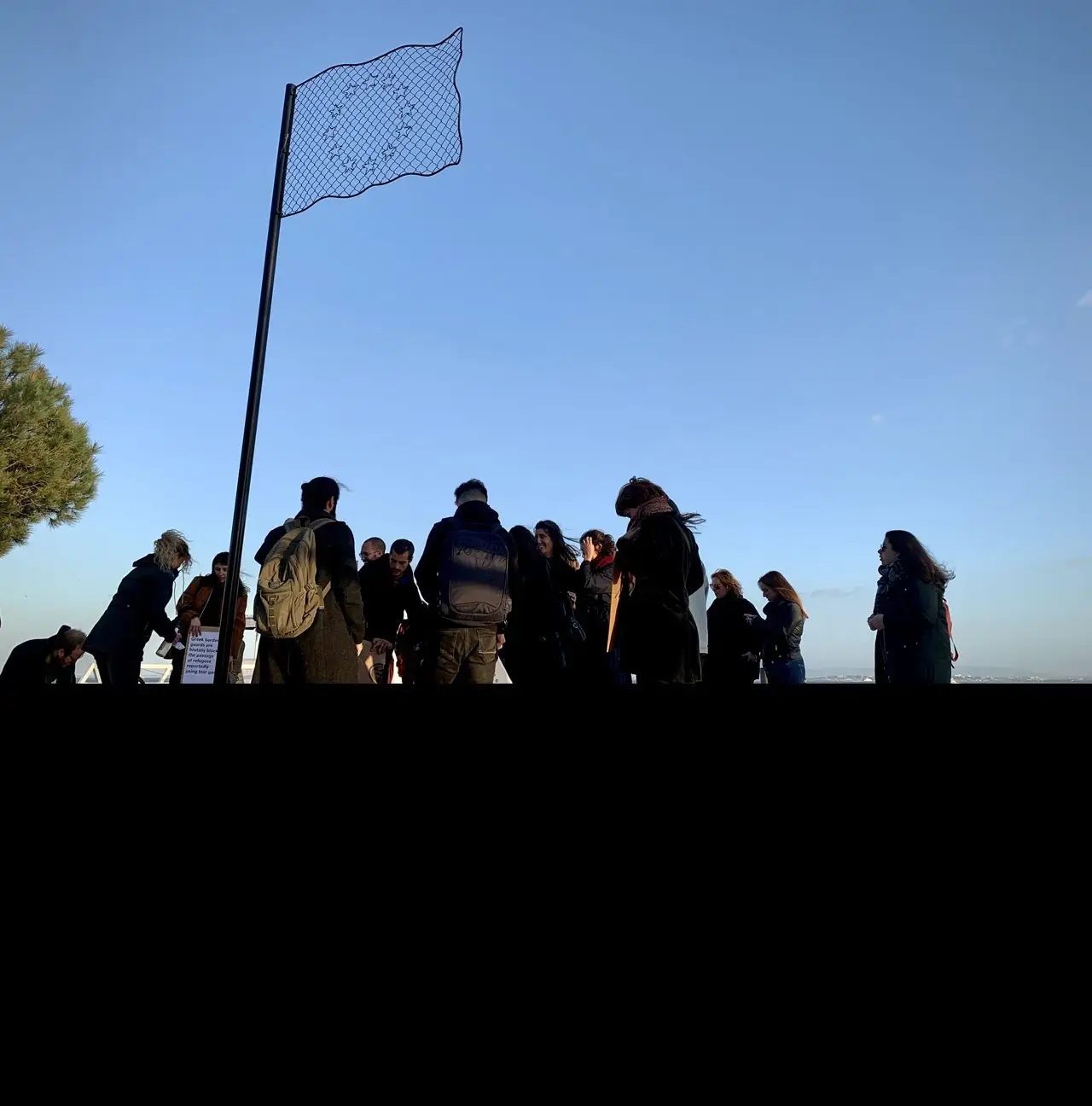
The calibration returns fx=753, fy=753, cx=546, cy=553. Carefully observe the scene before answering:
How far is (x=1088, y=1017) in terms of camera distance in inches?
19.7

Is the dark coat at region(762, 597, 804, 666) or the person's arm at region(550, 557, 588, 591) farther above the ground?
the person's arm at region(550, 557, 588, 591)

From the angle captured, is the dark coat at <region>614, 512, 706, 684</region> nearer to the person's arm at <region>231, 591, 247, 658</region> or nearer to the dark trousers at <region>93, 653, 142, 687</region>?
the person's arm at <region>231, 591, 247, 658</region>

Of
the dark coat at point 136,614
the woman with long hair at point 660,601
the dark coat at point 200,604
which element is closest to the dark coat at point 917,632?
the woman with long hair at point 660,601

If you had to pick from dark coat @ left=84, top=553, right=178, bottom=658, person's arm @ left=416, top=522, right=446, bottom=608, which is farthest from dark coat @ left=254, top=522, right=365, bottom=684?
dark coat @ left=84, top=553, right=178, bottom=658

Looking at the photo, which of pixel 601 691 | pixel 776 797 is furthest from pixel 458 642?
pixel 776 797

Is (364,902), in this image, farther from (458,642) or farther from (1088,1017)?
(458,642)

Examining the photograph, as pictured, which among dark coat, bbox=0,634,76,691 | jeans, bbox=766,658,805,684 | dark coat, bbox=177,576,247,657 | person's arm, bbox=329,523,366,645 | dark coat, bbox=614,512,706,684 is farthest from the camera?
dark coat, bbox=177,576,247,657

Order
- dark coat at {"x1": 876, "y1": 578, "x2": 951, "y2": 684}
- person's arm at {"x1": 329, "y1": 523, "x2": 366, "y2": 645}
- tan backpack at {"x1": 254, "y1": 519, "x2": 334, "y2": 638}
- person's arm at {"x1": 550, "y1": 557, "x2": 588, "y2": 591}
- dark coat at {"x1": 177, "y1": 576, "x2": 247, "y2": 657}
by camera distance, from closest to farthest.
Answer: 1. tan backpack at {"x1": 254, "y1": 519, "x2": 334, "y2": 638}
2. person's arm at {"x1": 329, "y1": 523, "x2": 366, "y2": 645}
3. dark coat at {"x1": 876, "y1": 578, "x2": 951, "y2": 684}
4. person's arm at {"x1": 550, "y1": 557, "x2": 588, "y2": 591}
5. dark coat at {"x1": 177, "y1": 576, "x2": 247, "y2": 657}

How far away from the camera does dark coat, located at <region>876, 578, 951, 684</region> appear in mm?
3762

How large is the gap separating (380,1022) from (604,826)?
8.9 inches

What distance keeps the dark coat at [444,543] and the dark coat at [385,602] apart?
1281 millimetres

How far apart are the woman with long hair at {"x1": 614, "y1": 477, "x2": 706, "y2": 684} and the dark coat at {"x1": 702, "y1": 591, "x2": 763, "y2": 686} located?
1.72 metres

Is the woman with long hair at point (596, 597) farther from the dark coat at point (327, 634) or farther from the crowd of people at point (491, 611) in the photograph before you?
the dark coat at point (327, 634)

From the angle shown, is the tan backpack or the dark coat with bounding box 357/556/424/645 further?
the dark coat with bounding box 357/556/424/645
